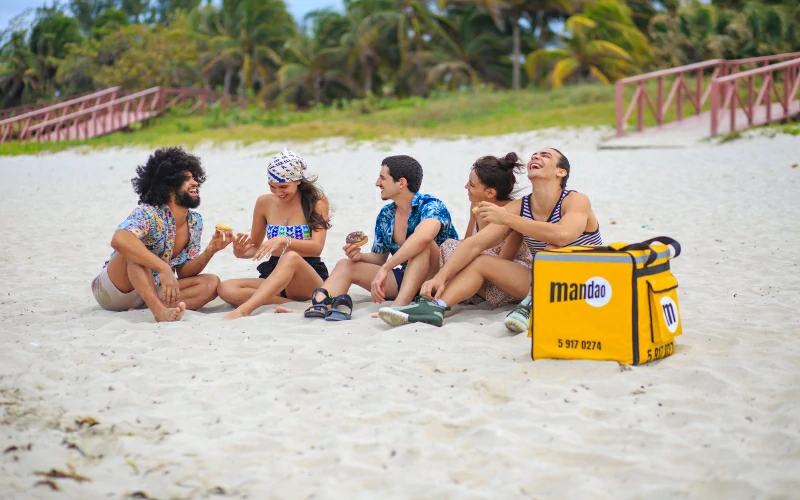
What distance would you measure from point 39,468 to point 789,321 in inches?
128

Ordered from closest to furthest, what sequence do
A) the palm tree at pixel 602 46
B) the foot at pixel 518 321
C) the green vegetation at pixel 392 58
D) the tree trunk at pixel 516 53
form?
the foot at pixel 518 321 < the green vegetation at pixel 392 58 < the palm tree at pixel 602 46 < the tree trunk at pixel 516 53

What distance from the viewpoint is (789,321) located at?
3.74 metres

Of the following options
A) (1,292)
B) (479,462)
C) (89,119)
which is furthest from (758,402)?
(89,119)

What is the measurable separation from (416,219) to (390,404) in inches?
63.3

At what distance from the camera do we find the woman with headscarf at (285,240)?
427 cm

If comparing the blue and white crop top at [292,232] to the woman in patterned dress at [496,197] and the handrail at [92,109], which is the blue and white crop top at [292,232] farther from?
the handrail at [92,109]

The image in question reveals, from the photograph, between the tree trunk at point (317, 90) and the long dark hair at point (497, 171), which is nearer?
the long dark hair at point (497, 171)

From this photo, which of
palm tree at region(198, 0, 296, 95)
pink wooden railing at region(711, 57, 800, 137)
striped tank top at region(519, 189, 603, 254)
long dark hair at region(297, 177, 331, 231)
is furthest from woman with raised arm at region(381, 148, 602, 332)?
palm tree at region(198, 0, 296, 95)

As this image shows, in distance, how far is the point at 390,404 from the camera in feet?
9.31

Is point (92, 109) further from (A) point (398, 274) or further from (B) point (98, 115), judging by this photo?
(A) point (398, 274)

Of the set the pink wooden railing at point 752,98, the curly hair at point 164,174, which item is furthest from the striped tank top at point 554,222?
the pink wooden railing at point 752,98

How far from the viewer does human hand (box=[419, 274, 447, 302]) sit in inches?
151

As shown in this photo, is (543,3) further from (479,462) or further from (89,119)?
(479,462)

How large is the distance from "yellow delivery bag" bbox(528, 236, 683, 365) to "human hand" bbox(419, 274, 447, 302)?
2.28ft
